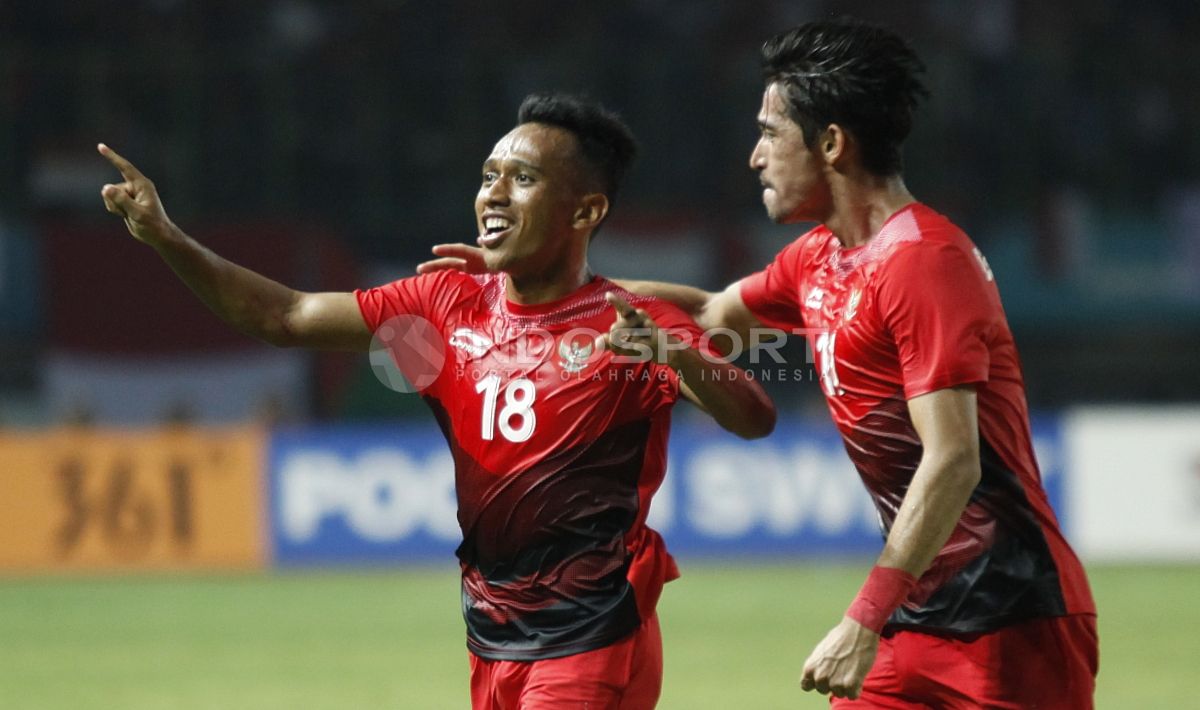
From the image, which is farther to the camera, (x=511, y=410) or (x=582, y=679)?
(x=511, y=410)

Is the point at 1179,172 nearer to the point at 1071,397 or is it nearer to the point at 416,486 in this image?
the point at 1071,397

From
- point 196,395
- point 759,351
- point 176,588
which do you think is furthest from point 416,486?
point 759,351

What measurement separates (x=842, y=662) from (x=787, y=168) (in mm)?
1146

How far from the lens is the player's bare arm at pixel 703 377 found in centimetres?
347

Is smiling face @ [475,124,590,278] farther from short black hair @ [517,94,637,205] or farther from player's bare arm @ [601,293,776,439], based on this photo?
player's bare arm @ [601,293,776,439]

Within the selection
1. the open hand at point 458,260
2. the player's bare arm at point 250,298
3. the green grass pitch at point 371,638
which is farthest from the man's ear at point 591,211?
the green grass pitch at point 371,638

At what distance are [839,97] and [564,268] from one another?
924mm

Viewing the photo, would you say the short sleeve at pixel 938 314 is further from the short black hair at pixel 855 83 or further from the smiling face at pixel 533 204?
the smiling face at pixel 533 204

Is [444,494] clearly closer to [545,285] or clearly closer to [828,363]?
[545,285]

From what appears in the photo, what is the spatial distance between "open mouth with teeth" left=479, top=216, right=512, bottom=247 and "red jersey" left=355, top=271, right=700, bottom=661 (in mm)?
207

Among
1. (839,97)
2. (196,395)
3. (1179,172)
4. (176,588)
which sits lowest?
(176,588)

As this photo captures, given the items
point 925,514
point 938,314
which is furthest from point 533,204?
point 925,514

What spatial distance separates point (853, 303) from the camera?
11.8ft

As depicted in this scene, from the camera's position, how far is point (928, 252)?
3.37m
